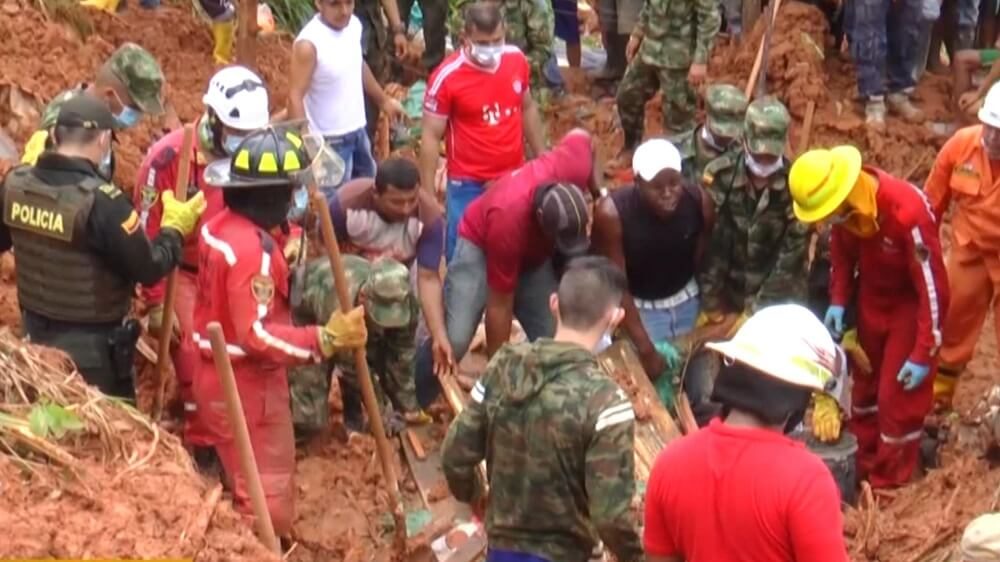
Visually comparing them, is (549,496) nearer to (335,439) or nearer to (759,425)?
(759,425)

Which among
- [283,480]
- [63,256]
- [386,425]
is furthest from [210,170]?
[386,425]

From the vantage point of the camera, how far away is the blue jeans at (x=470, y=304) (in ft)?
24.9

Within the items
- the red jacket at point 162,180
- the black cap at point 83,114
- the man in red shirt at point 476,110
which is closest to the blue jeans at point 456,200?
the man in red shirt at point 476,110

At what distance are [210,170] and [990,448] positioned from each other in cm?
366

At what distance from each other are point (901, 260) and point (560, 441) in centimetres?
280

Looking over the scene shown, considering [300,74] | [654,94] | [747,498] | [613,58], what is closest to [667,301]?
[300,74]

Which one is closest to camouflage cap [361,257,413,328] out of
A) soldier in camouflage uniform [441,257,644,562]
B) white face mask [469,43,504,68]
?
soldier in camouflage uniform [441,257,644,562]

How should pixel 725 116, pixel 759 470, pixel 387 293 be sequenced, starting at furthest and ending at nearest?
pixel 725 116, pixel 387 293, pixel 759 470

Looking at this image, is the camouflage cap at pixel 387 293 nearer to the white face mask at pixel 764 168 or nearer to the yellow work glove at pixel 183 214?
the yellow work glove at pixel 183 214

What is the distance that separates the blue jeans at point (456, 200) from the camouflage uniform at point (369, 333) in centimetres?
138

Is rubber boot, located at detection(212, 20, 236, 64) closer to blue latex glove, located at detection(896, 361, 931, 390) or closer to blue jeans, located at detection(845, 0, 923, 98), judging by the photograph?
blue jeans, located at detection(845, 0, 923, 98)

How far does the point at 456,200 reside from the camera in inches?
348

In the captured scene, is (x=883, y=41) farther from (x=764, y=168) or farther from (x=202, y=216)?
(x=202, y=216)

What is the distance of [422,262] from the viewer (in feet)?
24.5
